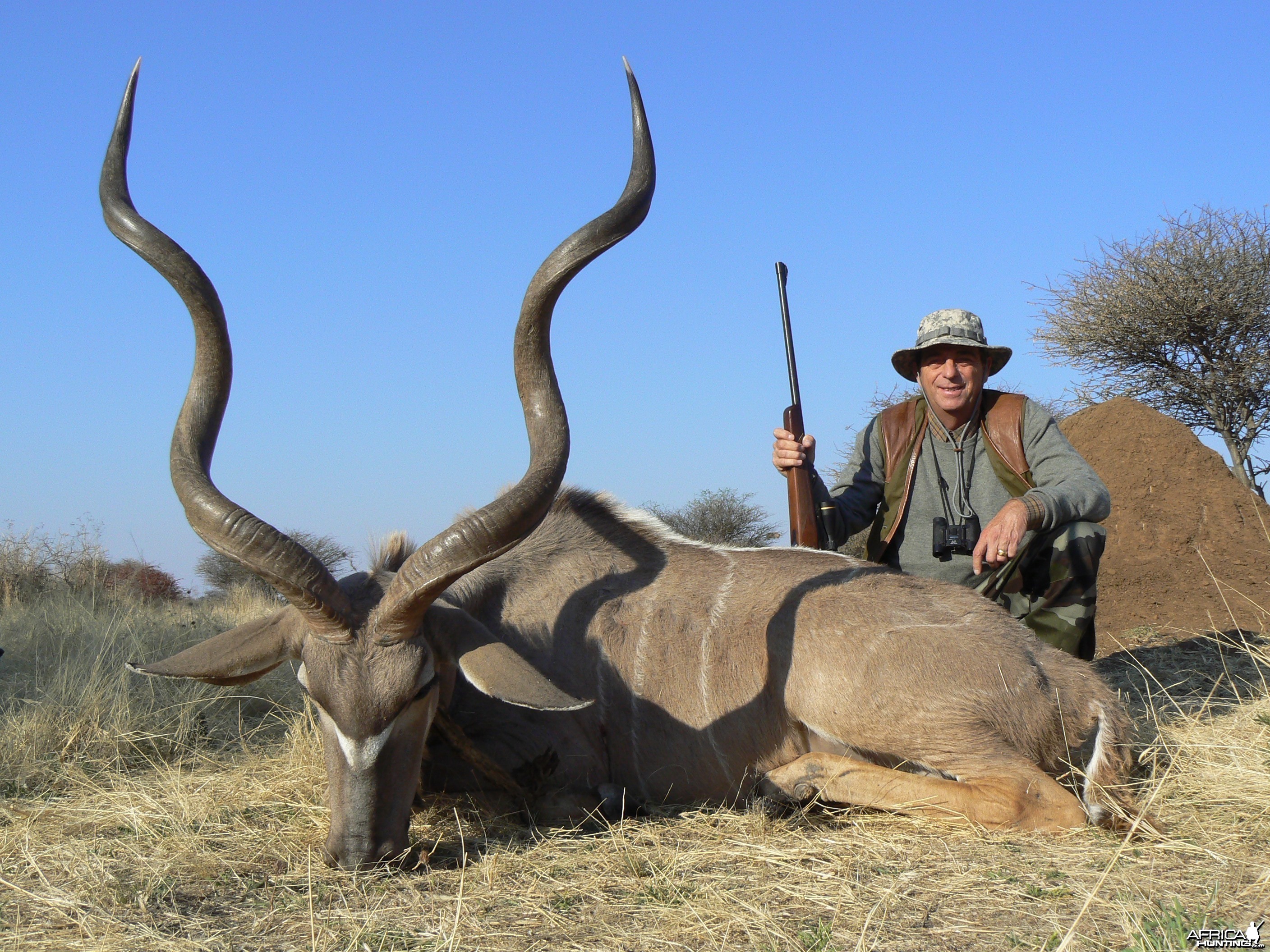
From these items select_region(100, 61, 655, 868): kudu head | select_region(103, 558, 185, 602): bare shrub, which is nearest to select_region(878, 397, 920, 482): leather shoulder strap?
select_region(100, 61, 655, 868): kudu head

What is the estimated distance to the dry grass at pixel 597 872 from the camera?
2.82 m

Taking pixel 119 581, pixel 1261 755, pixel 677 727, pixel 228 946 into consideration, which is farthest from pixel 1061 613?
pixel 119 581

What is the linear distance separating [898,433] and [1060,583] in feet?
4.24

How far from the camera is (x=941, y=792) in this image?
3.82 meters

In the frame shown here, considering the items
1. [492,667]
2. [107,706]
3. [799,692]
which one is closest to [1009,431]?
[799,692]

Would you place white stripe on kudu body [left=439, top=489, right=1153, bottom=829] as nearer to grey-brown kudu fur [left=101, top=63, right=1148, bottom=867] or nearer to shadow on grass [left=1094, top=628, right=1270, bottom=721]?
grey-brown kudu fur [left=101, top=63, right=1148, bottom=867]

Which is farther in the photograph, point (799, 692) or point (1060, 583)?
point (1060, 583)

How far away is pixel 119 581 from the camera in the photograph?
42.8ft

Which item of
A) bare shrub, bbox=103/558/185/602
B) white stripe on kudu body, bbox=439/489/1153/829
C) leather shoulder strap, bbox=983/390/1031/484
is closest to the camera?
white stripe on kudu body, bbox=439/489/1153/829

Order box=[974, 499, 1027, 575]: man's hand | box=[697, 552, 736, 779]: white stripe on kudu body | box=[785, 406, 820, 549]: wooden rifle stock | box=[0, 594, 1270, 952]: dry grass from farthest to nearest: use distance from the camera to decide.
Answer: box=[785, 406, 820, 549]: wooden rifle stock
box=[974, 499, 1027, 575]: man's hand
box=[697, 552, 736, 779]: white stripe on kudu body
box=[0, 594, 1270, 952]: dry grass

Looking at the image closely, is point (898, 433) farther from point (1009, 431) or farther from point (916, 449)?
point (1009, 431)

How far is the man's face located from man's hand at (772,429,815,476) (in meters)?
0.87

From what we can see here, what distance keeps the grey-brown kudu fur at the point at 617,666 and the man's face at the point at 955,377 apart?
1.66 meters

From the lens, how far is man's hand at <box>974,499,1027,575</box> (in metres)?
4.70
